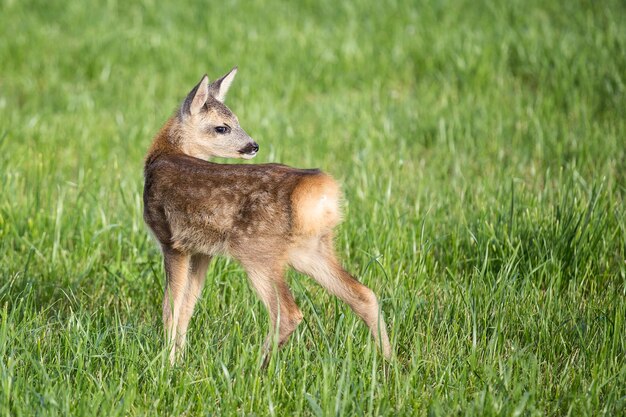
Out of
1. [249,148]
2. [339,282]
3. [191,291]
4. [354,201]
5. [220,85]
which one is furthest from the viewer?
[354,201]

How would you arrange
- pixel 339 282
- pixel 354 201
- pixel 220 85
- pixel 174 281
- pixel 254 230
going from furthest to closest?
pixel 354 201 → pixel 220 85 → pixel 174 281 → pixel 339 282 → pixel 254 230

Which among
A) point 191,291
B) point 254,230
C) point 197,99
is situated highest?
point 197,99

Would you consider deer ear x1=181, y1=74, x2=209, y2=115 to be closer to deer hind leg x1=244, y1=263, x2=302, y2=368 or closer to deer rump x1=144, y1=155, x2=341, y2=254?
deer rump x1=144, y1=155, x2=341, y2=254

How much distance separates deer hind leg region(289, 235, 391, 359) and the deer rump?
11cm

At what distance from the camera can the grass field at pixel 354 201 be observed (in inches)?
161

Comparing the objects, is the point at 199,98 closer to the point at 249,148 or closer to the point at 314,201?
the point at 249,148

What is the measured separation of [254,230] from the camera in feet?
13.8

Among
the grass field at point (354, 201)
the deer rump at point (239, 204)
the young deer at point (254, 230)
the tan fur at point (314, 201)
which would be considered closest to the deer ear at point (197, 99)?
the young deer at point (254, 230)

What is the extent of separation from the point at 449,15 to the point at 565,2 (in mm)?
1532

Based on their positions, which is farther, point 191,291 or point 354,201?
point 354,201

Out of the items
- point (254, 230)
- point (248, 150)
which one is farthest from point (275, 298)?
point (248, 150)

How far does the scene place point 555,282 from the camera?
17.0ft

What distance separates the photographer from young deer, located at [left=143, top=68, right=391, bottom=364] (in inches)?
164

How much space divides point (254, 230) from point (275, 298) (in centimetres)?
31
